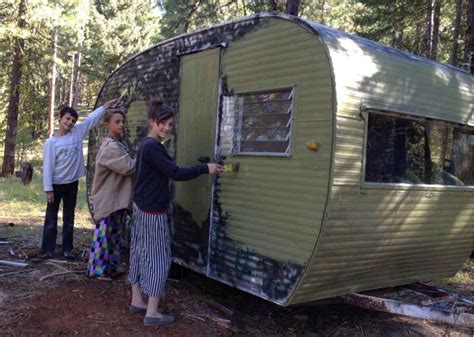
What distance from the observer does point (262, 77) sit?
4.46 meters

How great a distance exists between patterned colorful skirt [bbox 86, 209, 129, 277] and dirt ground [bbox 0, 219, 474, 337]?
151mm

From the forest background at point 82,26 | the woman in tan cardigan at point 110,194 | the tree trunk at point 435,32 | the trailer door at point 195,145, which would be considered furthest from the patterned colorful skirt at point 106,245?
the tree trunk at point 435,32

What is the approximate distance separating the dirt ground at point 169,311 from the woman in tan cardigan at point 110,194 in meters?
0.26

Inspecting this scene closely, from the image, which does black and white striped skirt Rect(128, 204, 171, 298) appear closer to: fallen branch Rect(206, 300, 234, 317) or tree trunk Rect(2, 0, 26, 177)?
fallen branch Rect(206, 300, 234, 317)

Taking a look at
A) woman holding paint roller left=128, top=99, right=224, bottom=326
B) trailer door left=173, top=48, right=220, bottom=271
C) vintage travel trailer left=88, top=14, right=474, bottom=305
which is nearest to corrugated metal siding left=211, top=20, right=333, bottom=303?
vintage travel trailer left=88, top=14, right=474, bottom=305

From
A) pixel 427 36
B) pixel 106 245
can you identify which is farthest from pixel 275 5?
Answer: pixel 106 245

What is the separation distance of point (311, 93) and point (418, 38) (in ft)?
42.8

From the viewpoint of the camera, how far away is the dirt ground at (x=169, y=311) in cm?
413

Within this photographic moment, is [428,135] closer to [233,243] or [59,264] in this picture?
[233,243]

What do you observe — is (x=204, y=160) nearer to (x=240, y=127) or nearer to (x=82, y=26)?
(x=240, y=127)

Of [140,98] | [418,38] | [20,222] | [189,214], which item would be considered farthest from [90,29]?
[189,214]

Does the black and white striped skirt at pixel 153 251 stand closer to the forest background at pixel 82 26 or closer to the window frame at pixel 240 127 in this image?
the window frame at pixel 240 127

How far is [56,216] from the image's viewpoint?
5.85m

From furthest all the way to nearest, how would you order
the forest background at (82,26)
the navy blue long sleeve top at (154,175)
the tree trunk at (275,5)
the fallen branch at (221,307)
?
the forest background at (82,26), the tree trunk at (275,5), the fallen branch at (221,307), the navy blue long sleeve top at (154,175)
